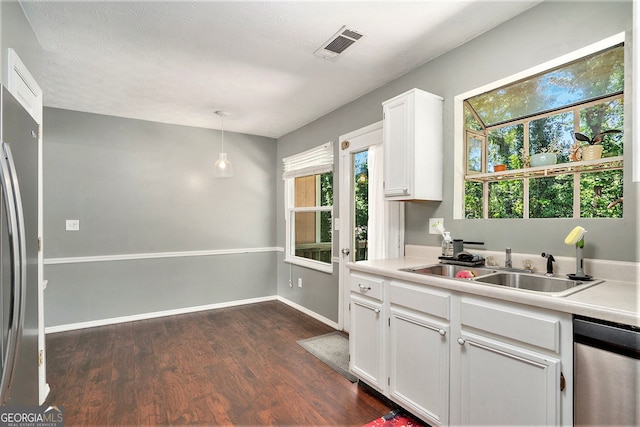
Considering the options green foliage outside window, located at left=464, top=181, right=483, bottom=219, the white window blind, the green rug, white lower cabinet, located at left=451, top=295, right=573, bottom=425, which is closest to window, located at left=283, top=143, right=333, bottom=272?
the white window blind

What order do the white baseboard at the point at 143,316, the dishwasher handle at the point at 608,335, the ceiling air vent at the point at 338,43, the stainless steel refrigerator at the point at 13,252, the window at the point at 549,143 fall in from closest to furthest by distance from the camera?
the dishwasher handle at the point at 608,335 < the stainless steel refrigerator at the point at 13,252 < the window at the point at 549,143 < the ceiling air vent at the point at 338,43 < the white baseboard at the point at 143,316

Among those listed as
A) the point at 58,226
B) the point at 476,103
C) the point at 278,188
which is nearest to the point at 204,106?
the point at 278,188

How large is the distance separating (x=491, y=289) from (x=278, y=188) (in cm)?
385

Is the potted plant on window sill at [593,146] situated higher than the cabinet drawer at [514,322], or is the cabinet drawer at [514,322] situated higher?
the potted plant on window sill at [593,146]

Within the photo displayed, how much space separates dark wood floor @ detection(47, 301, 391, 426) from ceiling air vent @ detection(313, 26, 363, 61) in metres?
2.49

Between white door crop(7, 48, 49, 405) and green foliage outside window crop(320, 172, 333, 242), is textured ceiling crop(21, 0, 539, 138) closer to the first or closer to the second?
white door crop(7, 48, 49, 405)

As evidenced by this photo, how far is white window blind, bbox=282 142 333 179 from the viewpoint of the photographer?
12.6ft

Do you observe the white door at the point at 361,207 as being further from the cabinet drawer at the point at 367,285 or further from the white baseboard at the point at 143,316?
the white baseboard at the point at 143,316

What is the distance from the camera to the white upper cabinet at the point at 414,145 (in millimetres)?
2293

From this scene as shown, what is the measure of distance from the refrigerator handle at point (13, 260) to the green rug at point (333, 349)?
202 cm

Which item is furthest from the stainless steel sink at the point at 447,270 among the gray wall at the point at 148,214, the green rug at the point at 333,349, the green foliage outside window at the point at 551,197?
the gray wall at the point at 148,214

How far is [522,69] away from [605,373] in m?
1.69

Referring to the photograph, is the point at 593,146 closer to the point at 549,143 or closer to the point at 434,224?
the point at 549,143

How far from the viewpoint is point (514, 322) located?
1422 millimetres
